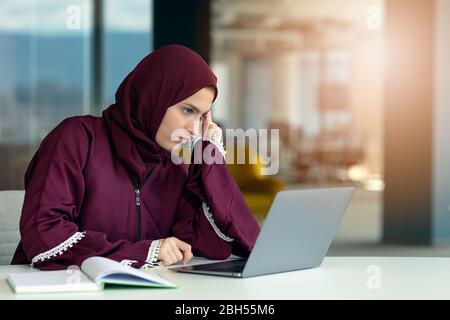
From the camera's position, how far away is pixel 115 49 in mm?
7594

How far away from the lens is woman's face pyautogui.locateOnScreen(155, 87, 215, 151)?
2146mm

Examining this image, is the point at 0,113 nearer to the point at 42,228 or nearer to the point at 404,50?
the point at 404,50

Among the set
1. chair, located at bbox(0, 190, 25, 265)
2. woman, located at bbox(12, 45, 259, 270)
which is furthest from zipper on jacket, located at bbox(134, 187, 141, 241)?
chair, located at bbox(0, 190, 25, 265)

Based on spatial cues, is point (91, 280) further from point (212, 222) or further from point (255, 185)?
point (255, 185)

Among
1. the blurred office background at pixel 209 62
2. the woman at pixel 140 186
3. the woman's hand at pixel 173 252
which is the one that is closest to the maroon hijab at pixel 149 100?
the woman at pixel 140 186

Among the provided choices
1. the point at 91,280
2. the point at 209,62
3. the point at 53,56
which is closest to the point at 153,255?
the point at 91,280

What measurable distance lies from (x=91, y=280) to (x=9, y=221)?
0.83 m

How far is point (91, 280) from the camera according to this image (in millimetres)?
1703

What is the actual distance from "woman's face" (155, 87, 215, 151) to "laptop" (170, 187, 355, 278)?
1.18 feet

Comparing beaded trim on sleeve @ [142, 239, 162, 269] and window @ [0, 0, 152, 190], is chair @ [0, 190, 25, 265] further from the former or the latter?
window @ [0, 0, 152, 190]

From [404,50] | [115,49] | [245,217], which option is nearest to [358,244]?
[404,50]

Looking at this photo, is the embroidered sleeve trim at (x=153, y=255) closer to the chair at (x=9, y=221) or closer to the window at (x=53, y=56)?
the chair at (x=9, y=221)

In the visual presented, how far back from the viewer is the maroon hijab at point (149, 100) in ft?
7.03

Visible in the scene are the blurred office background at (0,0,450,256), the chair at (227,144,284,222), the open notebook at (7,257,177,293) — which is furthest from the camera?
the chair at (227,144,284,222)
